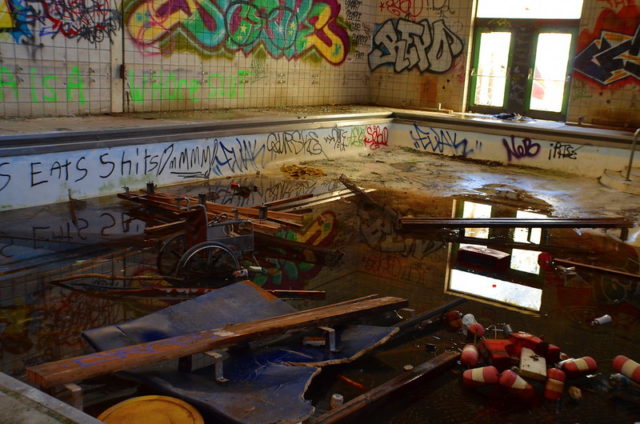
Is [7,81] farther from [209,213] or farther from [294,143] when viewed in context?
[294,143]

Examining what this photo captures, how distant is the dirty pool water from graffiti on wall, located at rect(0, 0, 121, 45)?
2.38m

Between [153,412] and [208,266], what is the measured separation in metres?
2.27

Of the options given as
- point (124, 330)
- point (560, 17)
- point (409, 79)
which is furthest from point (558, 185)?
point (124, 330)

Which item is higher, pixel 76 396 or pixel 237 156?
pixel 237 156

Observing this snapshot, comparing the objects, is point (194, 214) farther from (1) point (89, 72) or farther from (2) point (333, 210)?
(1) point (89, 72)

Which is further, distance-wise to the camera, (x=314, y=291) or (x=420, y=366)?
(x=314, y=291)

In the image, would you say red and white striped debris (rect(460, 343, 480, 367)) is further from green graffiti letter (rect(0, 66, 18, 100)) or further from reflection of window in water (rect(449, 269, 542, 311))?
green graffiti letter (rect(0, 66, 18, 100))

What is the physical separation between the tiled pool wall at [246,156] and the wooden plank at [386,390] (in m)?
4.74

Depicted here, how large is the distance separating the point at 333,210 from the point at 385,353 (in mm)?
3601

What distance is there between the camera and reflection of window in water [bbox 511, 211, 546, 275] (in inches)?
227

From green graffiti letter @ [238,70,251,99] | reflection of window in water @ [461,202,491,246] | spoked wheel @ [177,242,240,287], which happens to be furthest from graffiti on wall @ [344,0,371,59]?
spoked wheel @ [177,242,240,287]

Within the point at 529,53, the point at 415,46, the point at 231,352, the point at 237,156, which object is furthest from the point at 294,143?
the point at 231,352

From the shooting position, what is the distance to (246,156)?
9.05 metres

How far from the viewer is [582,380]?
366 cm
